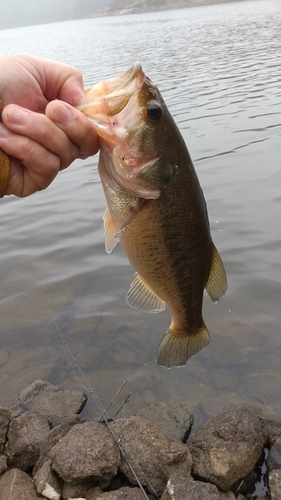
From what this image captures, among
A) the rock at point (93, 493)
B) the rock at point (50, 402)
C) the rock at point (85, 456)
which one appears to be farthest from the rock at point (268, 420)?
the rock at point (50, 402)

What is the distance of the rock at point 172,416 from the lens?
445 cm

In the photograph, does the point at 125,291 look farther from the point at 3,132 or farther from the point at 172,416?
the point at 3,132

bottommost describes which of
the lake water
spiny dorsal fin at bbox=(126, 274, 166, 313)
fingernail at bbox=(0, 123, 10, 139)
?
the lake water

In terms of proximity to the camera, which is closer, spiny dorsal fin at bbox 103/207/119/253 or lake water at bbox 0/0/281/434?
spiny dorsal fin at bbox 103/207/119/253

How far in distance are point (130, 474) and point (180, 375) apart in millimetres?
1643

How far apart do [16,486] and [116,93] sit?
311 centimetres

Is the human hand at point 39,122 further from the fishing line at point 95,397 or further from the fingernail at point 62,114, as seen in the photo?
the fishing line at point 95,397

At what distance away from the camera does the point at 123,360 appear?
5.63m

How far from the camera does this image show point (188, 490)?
3363mm

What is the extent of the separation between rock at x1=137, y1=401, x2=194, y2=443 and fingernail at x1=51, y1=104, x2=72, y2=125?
322 cm

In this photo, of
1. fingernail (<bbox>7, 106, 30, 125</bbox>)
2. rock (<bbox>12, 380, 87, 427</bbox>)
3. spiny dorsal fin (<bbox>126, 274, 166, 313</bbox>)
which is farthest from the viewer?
rock (<bbox>12, 380, 87, 427</bbox>)

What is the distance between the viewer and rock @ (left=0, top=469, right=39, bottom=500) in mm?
3531

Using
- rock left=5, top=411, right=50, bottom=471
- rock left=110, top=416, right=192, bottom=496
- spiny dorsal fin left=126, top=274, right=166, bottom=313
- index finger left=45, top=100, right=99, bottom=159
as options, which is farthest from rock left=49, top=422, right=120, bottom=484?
index finger left=45, top=100, right=99, bottom=159

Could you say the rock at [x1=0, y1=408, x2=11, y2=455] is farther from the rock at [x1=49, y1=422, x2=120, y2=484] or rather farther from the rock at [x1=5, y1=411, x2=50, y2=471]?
the rock at [x1=49, y1=422, x2=120, y2=484]
